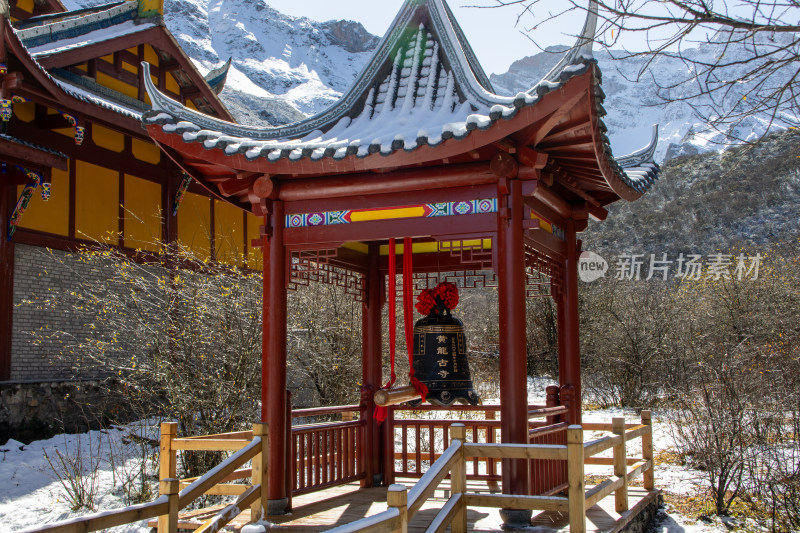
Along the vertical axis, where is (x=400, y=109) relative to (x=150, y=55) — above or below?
below

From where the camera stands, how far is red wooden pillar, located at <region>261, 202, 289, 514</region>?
5.82 meters

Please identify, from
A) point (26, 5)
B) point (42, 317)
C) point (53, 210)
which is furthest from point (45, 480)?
point (26, 5)

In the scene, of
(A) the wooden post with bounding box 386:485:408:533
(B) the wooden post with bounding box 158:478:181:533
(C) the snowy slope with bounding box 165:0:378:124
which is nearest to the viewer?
(A) the wooden post with bounding box 386:485:408:533

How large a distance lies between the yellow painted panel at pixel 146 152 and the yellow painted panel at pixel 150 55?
2030 mm

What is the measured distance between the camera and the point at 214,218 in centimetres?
1602

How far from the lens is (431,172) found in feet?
18.0

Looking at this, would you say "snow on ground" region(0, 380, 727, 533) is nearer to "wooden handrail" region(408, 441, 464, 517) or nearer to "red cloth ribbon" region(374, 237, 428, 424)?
"red cloth ribbon" region(374, 237, 428, 424)

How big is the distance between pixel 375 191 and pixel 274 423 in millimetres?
2070

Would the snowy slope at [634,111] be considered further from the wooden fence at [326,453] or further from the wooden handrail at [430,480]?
the wooden handrail at [430,480]

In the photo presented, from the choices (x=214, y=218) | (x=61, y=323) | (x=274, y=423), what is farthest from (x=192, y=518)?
(x=214, y=218)

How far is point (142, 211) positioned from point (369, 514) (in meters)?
10.0

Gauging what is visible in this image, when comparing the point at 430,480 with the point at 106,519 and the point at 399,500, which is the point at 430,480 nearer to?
the point at 399,500

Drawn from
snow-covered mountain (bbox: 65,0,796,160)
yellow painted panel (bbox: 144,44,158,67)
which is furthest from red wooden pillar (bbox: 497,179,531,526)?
snow-covered mountain (bbox: 65,0,796,160)

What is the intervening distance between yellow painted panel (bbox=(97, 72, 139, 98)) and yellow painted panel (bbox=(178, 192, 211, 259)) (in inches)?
91.5
